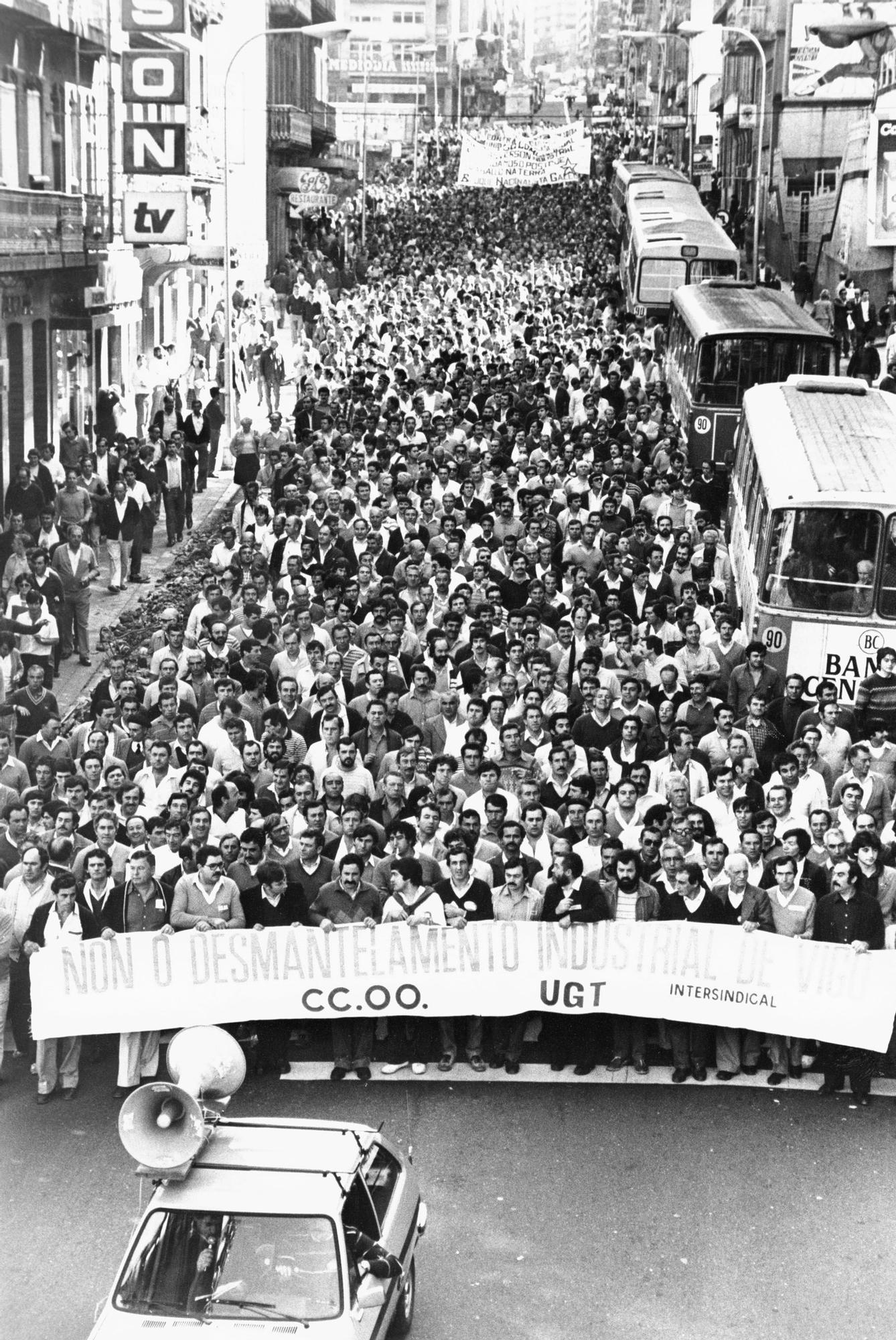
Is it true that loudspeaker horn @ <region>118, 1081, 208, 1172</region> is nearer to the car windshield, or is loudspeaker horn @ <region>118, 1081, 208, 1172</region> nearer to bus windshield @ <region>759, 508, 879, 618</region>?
the car windshield

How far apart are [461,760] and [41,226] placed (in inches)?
613

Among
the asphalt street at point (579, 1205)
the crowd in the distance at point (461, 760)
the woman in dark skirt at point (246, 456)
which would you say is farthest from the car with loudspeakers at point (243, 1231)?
the woman in dark skirt at point (246, 456)

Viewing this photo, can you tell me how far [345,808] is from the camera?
11.6 metres

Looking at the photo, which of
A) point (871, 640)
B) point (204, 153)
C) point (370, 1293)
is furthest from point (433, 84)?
point (370, 1293)

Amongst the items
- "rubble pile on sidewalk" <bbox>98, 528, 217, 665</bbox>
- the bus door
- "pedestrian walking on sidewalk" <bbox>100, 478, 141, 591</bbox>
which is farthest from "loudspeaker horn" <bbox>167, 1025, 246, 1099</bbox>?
the bus door

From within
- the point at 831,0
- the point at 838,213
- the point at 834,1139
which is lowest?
the point at 834,1139

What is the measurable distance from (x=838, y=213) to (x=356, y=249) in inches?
770

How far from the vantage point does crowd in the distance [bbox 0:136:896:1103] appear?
A: 1100 centimetres

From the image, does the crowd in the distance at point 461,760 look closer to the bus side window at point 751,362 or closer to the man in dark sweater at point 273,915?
the man in dark sweater at point 273,915

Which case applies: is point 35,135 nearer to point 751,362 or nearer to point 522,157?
point 751,362

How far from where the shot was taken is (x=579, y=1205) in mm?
9766

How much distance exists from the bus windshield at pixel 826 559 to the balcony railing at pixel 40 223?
467 inches

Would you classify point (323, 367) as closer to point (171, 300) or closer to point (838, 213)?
point (171, 300)

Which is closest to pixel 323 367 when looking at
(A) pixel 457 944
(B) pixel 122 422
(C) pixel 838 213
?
(B) pixel 122 422
